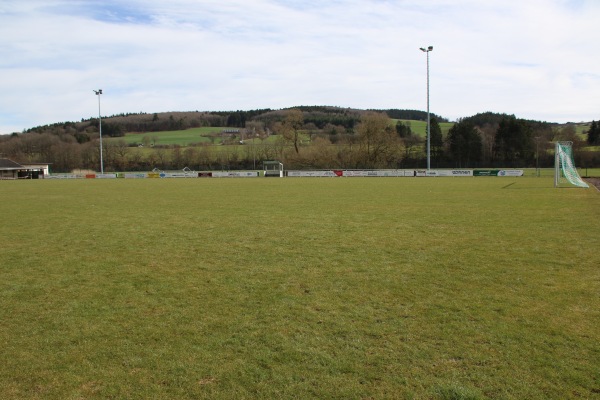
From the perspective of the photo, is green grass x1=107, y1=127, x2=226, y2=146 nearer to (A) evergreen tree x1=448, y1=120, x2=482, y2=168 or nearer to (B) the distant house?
(B) the distant house

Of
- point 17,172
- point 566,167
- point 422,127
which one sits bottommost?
point 566,167

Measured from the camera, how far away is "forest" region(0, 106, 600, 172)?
87.4 metres

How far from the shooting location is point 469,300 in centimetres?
698

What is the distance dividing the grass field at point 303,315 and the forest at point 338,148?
71.3m

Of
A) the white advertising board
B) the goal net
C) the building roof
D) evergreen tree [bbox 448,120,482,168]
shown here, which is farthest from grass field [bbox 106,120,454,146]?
the goal net

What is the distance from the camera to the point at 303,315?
6426 millimetres

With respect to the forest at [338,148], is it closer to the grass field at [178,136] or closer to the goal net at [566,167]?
the grass field at [178,136]

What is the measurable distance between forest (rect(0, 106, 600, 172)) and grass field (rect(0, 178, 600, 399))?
7127cm

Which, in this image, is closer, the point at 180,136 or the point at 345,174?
the point at 345,174

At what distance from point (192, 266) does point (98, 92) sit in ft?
234

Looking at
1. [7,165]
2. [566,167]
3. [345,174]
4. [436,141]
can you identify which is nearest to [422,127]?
[436,141]

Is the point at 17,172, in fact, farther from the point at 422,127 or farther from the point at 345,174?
the point at 422,127

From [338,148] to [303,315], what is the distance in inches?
3407

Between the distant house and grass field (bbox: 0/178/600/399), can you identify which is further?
the distant house
